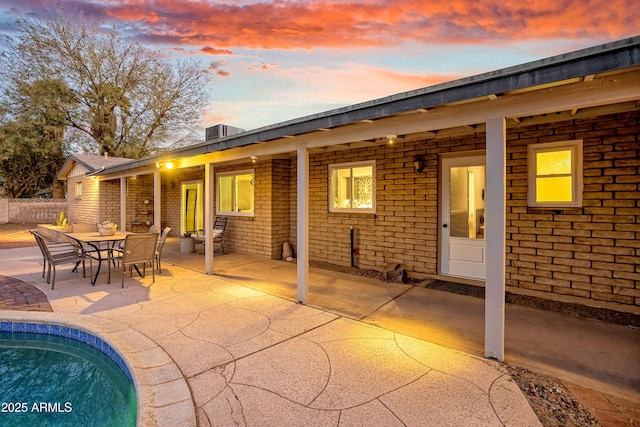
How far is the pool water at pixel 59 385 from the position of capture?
2523 mm

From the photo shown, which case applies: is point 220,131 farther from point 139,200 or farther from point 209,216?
point 139,200

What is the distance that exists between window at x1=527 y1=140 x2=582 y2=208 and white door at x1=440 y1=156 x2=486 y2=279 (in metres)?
0.85

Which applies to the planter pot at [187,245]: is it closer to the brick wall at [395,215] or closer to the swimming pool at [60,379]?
the brick wall at [395,215]

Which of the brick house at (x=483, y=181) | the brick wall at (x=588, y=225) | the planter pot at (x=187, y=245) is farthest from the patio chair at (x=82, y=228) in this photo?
the brick wall at (x=588, y=225)

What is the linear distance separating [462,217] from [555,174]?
154 cm

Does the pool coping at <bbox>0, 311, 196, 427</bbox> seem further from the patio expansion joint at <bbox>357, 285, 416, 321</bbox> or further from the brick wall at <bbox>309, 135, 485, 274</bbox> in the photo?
the brick wall at <bbox>309, 135, 485, 274</bbox>

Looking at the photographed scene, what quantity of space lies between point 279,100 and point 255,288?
7.97 m

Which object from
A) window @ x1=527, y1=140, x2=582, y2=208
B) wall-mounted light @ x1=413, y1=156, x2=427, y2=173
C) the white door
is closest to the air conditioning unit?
wall-mounted light @ x1=413, y1=156, x2=427, y2=173

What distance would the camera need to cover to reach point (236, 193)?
9312 millimetres

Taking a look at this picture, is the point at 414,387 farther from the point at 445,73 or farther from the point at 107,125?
the point at 107,125

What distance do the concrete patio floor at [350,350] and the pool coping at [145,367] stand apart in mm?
69

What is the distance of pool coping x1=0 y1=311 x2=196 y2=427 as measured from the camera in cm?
213

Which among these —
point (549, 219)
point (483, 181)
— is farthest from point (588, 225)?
point (483, 181)

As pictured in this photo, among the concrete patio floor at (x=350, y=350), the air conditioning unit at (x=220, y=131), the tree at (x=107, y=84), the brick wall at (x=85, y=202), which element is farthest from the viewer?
the tree at (x=107, y=84)
